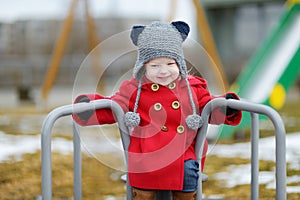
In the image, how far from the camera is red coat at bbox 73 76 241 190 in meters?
2.45

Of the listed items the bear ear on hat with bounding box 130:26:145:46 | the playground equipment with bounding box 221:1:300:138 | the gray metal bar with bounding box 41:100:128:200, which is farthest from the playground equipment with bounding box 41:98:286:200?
the playground equipment with bounding box 221:1:300:138

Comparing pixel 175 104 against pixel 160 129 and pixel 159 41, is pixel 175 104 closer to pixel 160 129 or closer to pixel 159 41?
pixel 160 129

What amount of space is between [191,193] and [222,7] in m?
13.7

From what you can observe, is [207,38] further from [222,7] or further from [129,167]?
[222,7]

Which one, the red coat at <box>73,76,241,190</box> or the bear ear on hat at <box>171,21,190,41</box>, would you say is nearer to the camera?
the red coat at <box>73,76,241,190</box>

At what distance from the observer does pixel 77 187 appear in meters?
2.87

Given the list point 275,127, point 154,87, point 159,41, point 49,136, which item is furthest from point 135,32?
point 275,127

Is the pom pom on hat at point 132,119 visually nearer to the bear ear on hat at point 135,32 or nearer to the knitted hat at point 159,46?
the knitted hat at point 159,46

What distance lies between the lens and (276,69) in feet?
22.7

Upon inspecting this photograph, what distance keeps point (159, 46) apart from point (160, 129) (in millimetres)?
346

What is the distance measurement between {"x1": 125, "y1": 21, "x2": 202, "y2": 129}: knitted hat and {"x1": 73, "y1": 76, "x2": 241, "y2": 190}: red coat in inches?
1.4

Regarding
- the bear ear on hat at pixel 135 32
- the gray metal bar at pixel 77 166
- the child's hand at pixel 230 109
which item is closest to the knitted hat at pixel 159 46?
the bear ear on hat at pixel 135 32

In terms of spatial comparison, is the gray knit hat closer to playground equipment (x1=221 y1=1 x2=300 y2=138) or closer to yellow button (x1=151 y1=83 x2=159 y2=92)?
yellow button (x1=151 y1=83 x2=159 y2=92)

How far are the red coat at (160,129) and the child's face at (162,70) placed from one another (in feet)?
0.11
